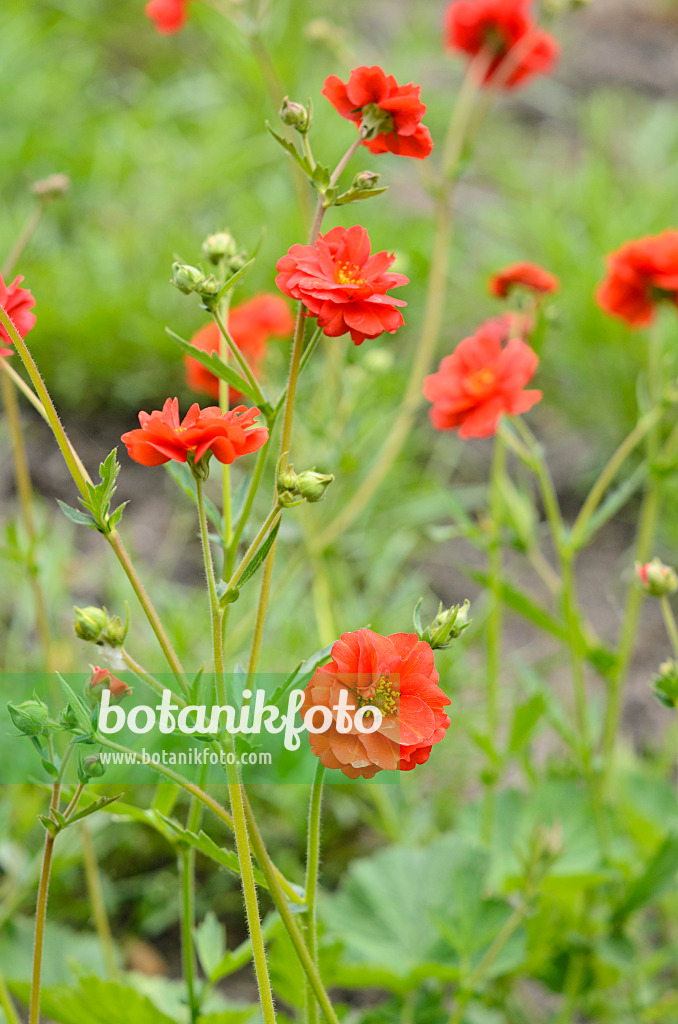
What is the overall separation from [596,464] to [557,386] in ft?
0.77

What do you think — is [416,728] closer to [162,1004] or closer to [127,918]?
[162,1004]

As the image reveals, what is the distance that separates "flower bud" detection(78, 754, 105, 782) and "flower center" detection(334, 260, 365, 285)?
0.24 metres

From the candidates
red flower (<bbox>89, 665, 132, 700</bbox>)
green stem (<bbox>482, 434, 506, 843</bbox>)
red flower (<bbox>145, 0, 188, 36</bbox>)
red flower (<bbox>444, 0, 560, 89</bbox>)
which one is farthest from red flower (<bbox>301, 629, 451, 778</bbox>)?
red flower (<bbox>444, 0, 560, 89</bbox>)

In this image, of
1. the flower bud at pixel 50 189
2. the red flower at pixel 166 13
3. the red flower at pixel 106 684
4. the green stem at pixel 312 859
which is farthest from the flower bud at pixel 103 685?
the red flower at pixel 166 13

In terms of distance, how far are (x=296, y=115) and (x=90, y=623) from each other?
0.26 metres

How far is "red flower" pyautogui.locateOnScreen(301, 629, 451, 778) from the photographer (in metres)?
0.36

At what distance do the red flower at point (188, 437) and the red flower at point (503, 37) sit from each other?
0.79 m

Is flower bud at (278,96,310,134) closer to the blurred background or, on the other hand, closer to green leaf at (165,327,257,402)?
green leaf at (165,327,257,402)

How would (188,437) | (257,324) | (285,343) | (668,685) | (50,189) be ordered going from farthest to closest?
(285,343) < (257,324) < (50,189) < (668,685) < (188,437)

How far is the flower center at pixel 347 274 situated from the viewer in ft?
1.31

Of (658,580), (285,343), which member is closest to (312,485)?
(658,580)

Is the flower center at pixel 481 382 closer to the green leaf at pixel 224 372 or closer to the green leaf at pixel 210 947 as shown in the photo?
the green leaf at pixel 224 372

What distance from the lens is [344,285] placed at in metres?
0.39

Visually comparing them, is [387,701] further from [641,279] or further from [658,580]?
[641,279]
